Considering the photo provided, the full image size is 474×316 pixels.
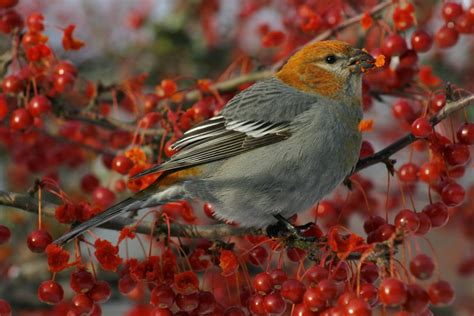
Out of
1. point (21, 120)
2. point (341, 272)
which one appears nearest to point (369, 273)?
point (341, 272)

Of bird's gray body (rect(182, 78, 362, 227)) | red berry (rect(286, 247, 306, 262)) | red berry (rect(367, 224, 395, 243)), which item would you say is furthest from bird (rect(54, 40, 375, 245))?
red berry (rect(367, 224, 395, 243))

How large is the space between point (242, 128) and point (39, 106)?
35.9 inches

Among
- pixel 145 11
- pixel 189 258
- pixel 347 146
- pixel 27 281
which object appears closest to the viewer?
pixel 189 258

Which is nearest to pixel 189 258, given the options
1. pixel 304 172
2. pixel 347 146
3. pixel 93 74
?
pixel 304 172

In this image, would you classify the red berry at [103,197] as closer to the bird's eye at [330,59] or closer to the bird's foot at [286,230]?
the bird's foot at [286,230]

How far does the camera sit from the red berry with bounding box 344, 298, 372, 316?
199 centimetres

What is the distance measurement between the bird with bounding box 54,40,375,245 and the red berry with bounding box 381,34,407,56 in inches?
3.7

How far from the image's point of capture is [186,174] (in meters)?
3.18

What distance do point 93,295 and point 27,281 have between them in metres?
1.77

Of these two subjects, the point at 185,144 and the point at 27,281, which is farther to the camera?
the point at 27,281

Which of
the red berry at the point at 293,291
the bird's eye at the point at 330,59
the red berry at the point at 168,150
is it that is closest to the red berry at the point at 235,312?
the red berry at the point at 293,291

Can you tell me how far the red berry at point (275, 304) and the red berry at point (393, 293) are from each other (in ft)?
1.58

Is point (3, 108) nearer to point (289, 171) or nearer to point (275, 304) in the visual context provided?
point (289, 171)

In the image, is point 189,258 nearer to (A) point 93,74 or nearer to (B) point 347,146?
(B) point 347,146
